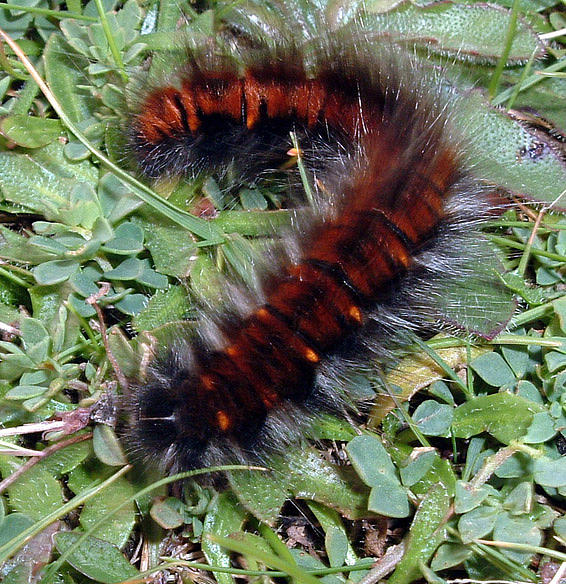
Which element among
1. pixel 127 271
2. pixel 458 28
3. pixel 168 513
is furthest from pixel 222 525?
pixel 458 28

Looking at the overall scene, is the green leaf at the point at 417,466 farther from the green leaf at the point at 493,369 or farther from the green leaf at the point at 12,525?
the green leaf at the point at 12,525

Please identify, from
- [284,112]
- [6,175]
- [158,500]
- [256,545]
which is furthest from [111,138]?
[256,545]

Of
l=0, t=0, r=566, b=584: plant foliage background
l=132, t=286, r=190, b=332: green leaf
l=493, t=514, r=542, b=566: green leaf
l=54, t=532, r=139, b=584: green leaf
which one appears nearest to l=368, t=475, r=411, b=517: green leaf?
l=0, t=0, r=566, b=584: plant foliage background

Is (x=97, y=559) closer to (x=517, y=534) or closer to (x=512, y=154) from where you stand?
(x=517, y=534)

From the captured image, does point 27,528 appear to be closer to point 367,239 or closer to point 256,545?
point 256,545

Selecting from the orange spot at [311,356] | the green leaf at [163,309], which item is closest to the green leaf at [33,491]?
the green leaf at [163,309]

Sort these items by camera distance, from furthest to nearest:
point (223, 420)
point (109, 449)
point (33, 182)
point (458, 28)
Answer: point (458, 28) < point (33, 182) < point (109, 449) < point (223, 420)
